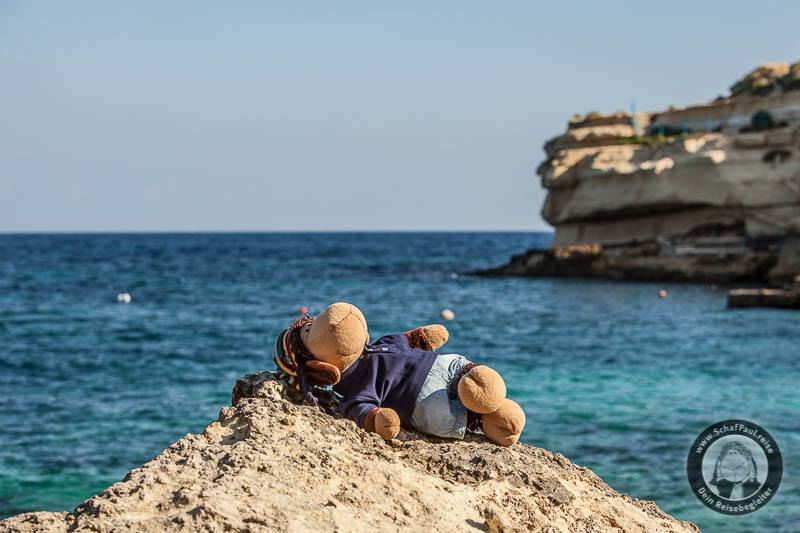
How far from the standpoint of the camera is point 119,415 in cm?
1205

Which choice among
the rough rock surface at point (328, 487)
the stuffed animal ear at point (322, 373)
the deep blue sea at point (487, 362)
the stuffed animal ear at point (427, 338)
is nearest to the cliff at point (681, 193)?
the deep blue sea at point (487, 362)

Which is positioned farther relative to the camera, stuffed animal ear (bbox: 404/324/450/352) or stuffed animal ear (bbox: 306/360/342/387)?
stuffed animal ear (bbox: 404/324/450/352)

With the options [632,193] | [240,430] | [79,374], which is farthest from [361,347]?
[632,193]

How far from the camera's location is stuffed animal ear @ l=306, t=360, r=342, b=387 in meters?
3.99

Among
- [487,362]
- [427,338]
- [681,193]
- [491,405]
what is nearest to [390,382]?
[491,405]

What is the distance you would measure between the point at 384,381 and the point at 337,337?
31 centimetres

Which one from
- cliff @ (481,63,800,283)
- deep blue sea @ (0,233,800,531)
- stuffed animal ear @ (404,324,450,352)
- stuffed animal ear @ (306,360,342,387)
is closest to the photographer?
stuffed animal ear @ (306,360,342,387)

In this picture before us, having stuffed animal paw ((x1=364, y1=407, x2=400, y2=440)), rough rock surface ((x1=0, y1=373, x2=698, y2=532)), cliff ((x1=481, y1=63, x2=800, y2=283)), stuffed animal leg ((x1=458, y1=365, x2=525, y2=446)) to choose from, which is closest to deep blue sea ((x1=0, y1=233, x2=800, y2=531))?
stuffed animal leg ((x1=458, y1=365, x2=525, y2=446))

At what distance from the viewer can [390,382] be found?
4121mm

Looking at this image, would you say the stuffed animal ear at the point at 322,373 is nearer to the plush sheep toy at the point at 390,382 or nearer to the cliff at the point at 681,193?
the plush sheep toy at the point at 390,382

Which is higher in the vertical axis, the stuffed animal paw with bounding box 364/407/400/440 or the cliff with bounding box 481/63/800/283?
the cliff with bounding box 481/63/800/283

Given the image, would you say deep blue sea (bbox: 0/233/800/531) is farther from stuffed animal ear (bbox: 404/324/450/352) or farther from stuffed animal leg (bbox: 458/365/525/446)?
stuffed animal leg (bbox: 458/365/525/446)

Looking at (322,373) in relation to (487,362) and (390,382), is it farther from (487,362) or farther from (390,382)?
(487,362)

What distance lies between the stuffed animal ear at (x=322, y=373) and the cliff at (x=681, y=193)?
108 feet
